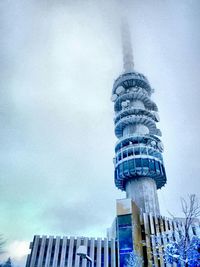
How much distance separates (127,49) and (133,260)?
59.8 m

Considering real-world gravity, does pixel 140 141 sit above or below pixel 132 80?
below

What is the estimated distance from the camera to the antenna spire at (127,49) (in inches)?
2584

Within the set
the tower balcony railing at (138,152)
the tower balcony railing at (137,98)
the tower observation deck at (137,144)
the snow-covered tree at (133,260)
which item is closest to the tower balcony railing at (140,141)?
the tower observation deck at (137,144)

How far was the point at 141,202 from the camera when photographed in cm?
4191

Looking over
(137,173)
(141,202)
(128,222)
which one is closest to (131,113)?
(137,173)

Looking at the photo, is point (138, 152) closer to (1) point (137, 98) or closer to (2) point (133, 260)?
(1) point (137, 98)

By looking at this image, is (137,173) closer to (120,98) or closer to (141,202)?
(141,202)

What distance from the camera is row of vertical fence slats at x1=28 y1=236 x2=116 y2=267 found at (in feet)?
106

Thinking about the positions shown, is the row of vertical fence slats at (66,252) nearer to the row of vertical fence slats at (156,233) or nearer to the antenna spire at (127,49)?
the row of vertical fence slats at (156,233)

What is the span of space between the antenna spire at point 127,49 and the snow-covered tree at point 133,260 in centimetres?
4756

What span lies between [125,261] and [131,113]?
1288 inches

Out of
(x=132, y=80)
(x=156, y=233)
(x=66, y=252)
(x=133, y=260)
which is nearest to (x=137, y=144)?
(x=156, y=233)

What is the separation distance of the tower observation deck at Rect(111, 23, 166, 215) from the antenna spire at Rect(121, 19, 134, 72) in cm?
258

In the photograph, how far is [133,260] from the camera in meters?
29.2
